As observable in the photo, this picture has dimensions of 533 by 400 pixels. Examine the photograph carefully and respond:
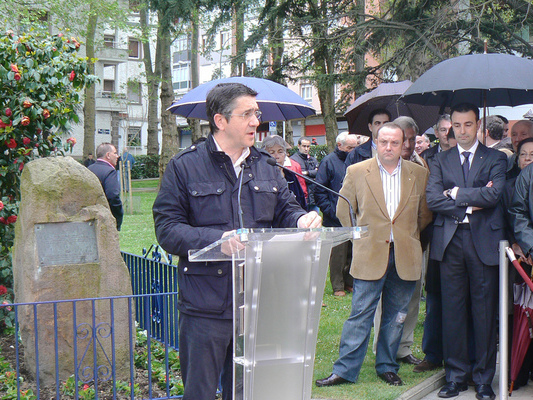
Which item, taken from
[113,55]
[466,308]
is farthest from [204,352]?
[113,55]

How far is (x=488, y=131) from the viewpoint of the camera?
317 inches

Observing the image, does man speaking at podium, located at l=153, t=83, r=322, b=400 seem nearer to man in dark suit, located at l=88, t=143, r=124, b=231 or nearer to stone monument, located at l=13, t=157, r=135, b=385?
Result: stone monument, located at l=13, t=157, r=135, b=385

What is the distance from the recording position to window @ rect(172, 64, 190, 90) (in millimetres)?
67544

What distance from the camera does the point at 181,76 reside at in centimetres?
6850

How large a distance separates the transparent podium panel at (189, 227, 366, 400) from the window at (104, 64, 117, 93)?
56.9 metres

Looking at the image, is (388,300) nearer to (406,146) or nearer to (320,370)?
(320,370)

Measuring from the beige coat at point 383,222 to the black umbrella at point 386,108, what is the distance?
77.2 inches

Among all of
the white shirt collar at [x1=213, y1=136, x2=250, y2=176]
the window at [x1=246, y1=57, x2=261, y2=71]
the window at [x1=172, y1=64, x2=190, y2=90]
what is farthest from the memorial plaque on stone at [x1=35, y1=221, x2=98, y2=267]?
the window at [x1=172, y1=64, x2=190, y2=90]

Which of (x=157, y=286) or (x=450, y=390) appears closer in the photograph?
(x=450, y=390)

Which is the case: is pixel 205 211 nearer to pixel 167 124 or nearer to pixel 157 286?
Result: pixel 157 286

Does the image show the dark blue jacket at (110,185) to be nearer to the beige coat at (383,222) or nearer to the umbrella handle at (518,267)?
the beige coat at (383,222)

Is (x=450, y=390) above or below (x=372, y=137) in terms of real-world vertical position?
below

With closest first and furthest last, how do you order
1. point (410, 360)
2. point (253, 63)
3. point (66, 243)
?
1. point (66, 243)
2. point (410, 360)
3. point (253, 63)

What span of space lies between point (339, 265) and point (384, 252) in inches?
149
